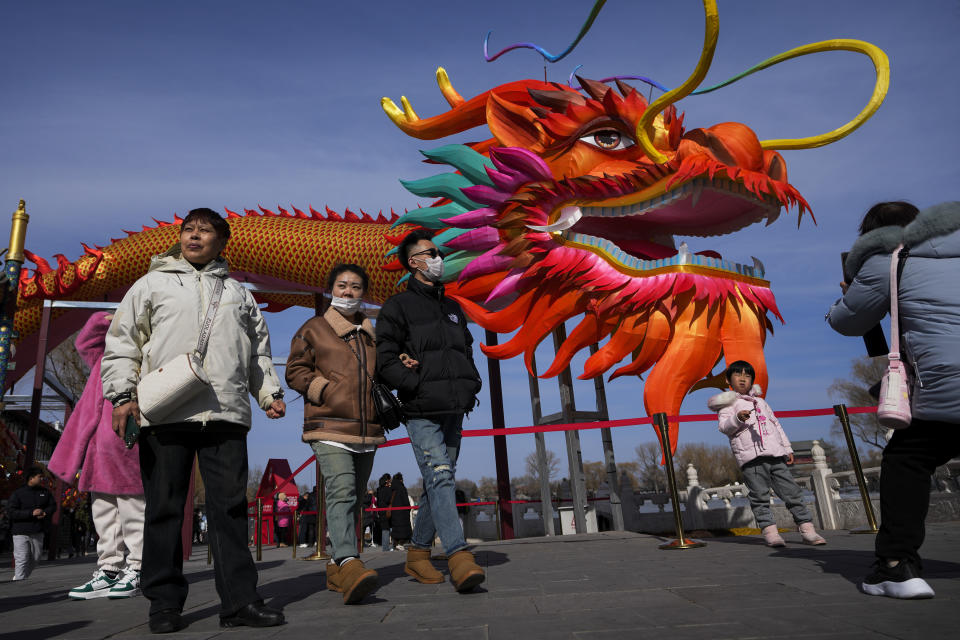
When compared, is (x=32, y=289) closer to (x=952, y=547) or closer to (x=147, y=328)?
(x=147, y=328)

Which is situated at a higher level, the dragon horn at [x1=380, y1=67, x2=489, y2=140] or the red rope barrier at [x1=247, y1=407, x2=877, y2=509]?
the dragon horn at [x1=380, y1=67, x2=489, y2=140]

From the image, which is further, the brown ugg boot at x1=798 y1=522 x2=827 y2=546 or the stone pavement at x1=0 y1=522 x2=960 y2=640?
the brown ugg boot at x1=798 y1=522 x2=827 y2=546

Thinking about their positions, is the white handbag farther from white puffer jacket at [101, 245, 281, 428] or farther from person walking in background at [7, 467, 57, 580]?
person walking in background at [7, 467, 57, 580]

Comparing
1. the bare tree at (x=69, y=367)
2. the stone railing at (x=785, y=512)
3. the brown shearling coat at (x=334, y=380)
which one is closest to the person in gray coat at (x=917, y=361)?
the brown shearling coat at (x=334, y=380)

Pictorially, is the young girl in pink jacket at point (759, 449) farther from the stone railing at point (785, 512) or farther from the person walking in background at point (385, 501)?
the person walking in background at point (385, 501)

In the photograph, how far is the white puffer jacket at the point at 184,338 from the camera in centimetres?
274

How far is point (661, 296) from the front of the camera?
7.38 m

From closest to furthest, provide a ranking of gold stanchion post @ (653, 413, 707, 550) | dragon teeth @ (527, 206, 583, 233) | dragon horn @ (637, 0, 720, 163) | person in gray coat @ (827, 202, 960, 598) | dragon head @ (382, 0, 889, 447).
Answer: person in gray coat @ (827, 202, 960, 598) < gold stanchion post @ (653, 413, 707, 550) < dragon horn @ (637, 0, 720, 163) < dragon head @ (382, 0, 889, 447) < dragon teeth @ (527, 206, 583, 233)

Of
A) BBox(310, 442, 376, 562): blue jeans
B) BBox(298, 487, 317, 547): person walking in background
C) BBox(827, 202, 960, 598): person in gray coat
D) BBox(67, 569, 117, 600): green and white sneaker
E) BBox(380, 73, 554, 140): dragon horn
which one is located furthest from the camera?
BBox(298, 487, 317, 547): person walking in background

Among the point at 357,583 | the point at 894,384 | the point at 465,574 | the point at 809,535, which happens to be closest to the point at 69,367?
the point at 357,583

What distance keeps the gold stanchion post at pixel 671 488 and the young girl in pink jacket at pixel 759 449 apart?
42 centimetres

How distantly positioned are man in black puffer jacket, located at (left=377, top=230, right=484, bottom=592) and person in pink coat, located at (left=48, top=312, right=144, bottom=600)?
185 centimetres

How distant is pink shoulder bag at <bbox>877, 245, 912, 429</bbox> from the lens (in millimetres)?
2453

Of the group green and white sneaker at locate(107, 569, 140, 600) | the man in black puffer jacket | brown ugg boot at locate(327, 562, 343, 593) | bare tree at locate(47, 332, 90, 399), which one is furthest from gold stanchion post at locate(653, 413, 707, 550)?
bare tree at locate(47, 332, 90, 399)
